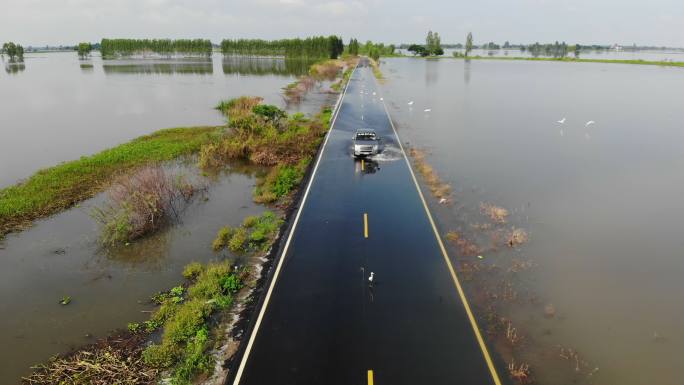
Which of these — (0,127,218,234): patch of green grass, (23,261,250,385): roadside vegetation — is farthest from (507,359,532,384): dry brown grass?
(0,127,218,234): patch of green grass

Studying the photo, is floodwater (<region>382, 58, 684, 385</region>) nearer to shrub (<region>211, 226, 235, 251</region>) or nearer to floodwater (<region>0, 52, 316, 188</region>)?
shrub (<region>211, 226, 235, 251</region>)

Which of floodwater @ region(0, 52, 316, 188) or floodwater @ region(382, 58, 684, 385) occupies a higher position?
floodwater @ region(0, 52, 316, 188)

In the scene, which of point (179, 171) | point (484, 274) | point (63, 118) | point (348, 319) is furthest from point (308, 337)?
point (63, 118)

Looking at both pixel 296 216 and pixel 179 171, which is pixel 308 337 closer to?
pixel 296 216

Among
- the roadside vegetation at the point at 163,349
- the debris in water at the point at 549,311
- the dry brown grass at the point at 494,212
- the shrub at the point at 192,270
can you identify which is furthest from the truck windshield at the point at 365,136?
the debris in water at the point at 549,311

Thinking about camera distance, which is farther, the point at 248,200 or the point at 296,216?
the point at 248,200

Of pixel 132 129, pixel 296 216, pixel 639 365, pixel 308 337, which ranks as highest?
pixel 132 129
